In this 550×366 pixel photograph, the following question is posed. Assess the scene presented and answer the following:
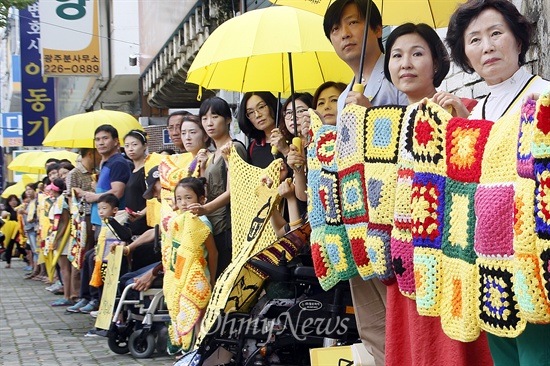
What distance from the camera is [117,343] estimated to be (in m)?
8.29

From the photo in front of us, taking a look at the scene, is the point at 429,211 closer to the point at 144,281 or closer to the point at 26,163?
the point at 144,281

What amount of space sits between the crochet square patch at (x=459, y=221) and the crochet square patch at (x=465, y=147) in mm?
35

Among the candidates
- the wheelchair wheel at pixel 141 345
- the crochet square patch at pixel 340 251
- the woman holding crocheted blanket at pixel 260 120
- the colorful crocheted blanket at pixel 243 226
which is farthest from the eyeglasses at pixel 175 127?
the crochet square patch at pixel 340 251

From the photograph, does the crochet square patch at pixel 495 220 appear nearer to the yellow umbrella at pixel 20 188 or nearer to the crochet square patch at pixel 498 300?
the crochet square patch at pixel 498 300

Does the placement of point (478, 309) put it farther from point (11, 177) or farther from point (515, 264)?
point (11, 177)

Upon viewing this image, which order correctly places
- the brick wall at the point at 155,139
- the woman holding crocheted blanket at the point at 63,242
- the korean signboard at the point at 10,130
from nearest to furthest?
the woman holding crocheted blanket at the point at 63,242, the brick wall at the point at 155,139, the korean signboard at the point at 10,130

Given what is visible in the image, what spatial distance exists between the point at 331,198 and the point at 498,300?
1.43 m

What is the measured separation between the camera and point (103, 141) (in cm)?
1020

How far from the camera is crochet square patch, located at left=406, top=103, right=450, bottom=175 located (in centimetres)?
314

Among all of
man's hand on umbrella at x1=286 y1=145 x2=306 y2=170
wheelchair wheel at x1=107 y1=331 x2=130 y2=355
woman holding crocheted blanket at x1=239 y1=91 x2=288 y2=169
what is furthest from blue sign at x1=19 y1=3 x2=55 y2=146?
man's hand on umbrella at x1=286 y1=145 x2=306 y2=170

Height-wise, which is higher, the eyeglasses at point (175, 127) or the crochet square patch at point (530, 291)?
the eyeglasses at point (175, 127)

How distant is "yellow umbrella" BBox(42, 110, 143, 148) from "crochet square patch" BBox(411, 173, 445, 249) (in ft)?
29.1

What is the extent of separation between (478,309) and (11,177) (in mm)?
50978

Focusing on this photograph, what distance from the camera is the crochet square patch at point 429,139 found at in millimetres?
3145
